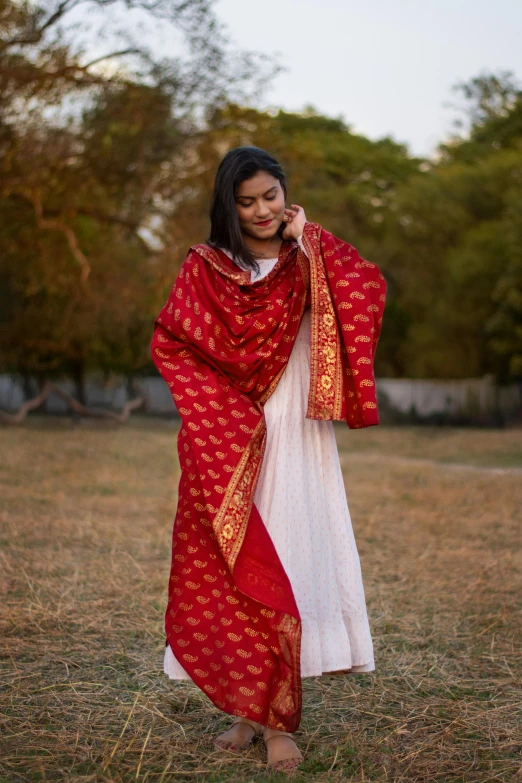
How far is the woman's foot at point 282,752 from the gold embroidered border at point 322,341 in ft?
2.85

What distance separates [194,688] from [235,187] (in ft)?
5.47

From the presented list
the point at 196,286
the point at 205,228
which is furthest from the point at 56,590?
the point at 205,228

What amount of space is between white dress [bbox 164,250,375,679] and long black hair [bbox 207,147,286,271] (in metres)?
0.08

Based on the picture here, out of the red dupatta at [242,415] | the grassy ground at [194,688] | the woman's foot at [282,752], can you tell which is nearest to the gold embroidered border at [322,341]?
the red dupatta at [242,415]

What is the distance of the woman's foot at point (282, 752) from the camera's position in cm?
240

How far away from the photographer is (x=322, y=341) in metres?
2.62

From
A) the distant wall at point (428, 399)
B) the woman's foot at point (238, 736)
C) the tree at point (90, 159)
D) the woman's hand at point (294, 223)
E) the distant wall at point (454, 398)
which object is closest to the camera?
the woman's foot at point (238, 736)

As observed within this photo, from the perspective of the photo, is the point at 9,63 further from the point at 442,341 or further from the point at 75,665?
the point at 442,341

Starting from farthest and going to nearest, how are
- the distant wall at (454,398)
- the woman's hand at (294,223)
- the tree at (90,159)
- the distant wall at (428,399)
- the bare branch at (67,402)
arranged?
→ the distant wall at (454,398) → the distant wall at (428,399) → the bare branch at (67,402) → the tree at (90,159) → the woman's hand at (294,223)

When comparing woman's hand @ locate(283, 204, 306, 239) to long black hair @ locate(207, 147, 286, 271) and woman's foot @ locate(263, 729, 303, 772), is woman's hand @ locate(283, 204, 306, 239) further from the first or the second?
woman's foot @ locate(263, 729, 303, 772)

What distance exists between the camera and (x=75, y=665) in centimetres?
328

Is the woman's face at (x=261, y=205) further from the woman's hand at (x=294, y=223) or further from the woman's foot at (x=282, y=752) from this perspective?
the woman's foot at (x=282, y=752)

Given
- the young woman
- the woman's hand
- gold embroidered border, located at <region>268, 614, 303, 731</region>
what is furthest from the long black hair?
gold embroidered border, located at <region>268, 614, 303, 731</region>

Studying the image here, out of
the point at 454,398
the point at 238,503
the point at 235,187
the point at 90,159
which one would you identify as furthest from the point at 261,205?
the point at 454,398
